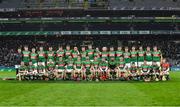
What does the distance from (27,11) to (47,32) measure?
4372mm

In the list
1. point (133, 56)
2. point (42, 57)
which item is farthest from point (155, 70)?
point (42, 57)

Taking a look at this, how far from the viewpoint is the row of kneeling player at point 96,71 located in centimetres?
2903

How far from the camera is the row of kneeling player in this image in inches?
1143

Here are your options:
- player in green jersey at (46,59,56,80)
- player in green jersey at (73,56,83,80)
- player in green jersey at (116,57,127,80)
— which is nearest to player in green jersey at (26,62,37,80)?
player in green jersey at (46,59,56,80)

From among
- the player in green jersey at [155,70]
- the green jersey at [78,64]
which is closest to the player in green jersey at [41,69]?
the green jersey at [78,64]

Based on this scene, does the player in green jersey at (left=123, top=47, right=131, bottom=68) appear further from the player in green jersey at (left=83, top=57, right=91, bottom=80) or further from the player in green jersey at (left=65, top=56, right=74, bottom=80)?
the player in green jersey at (left=65, top=56, right=74, bottom=80)

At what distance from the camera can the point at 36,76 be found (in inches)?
1193

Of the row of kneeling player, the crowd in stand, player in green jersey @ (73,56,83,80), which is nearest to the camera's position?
the row of kneeling player

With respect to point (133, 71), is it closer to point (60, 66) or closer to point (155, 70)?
point (155, 70)

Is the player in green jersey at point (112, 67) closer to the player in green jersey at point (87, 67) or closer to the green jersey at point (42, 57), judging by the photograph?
the player in green jersey at point (87, 67)

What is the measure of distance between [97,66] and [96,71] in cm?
36

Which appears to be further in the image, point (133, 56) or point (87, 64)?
point (133, 56)

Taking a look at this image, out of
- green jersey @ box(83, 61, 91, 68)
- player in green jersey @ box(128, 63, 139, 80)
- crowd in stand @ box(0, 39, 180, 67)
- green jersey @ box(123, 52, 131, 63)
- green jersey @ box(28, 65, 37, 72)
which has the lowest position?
player in green jersey @ box(128, 63, 139, 80)

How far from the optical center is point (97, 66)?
29328 mm
